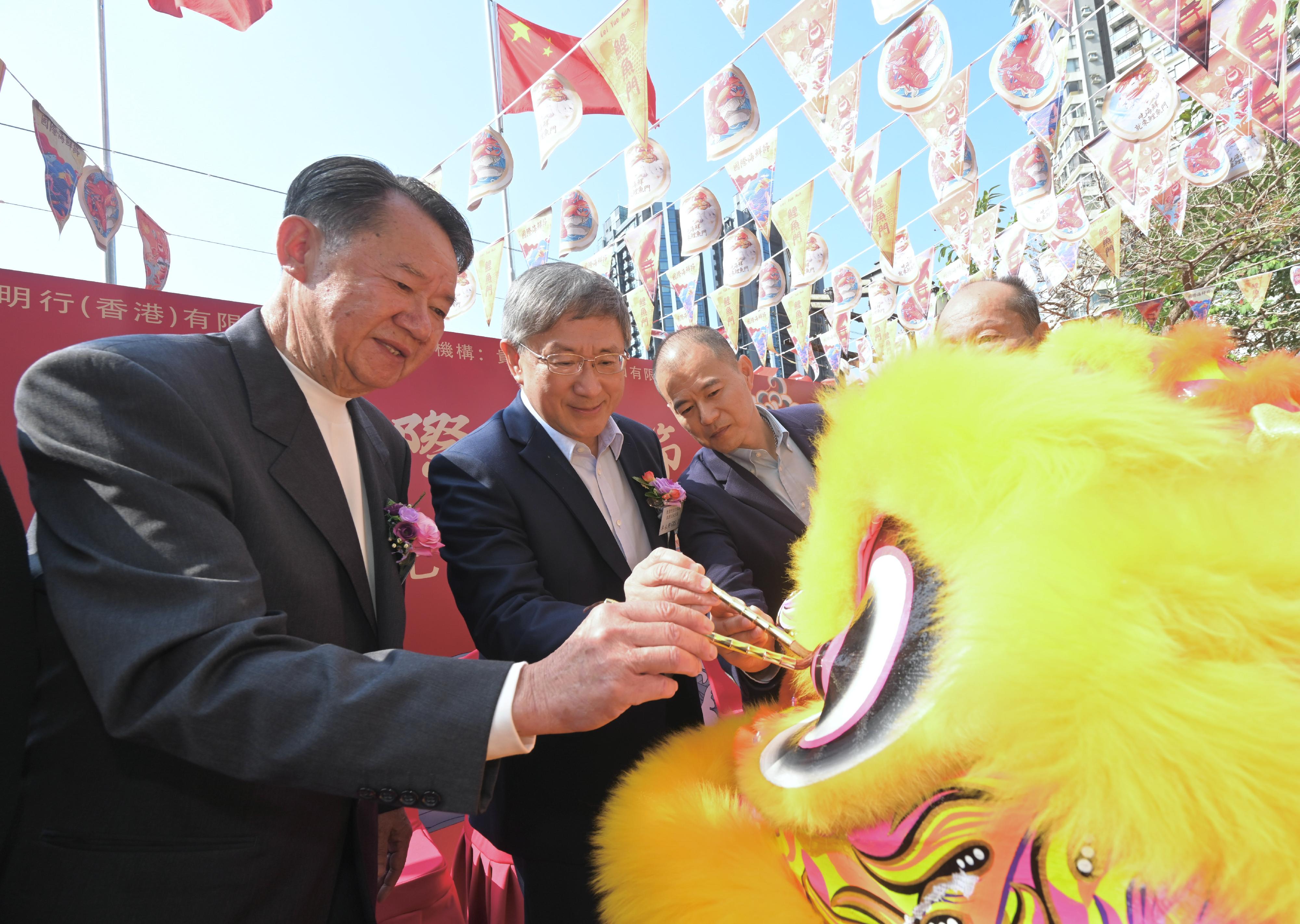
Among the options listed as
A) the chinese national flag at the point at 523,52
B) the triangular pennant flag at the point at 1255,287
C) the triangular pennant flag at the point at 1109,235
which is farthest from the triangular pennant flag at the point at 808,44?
the triangular pennant flag at the point at 1255,287

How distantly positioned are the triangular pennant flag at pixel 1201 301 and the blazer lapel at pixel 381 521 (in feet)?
33.0

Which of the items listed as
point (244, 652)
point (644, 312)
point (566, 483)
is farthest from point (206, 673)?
point (644, 312)

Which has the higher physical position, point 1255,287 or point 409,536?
point 1255,287

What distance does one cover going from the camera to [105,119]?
15.5 ft

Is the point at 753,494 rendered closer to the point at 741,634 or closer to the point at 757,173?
the point at 741,634

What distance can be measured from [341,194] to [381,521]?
2.26ft

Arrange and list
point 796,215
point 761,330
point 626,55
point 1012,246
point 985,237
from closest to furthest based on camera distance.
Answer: point 626,55 → point 796,215 → point 985,237 → point 1012,246 → point 761,330

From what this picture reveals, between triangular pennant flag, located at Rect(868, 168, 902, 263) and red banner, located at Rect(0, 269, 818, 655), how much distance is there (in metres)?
3.76

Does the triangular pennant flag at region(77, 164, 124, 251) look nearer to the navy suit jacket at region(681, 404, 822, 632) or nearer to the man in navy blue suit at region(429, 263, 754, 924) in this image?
the man in navy blue suit at region(429, 263, 754, 924)

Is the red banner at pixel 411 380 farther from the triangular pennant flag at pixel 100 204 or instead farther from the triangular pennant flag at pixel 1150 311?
the triangular pennant flag at pixel 1150 311

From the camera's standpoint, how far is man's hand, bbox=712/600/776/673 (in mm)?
1152

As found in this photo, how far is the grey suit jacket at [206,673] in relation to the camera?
77 cm

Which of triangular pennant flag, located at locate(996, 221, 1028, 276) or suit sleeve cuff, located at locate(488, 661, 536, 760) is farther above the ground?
triangular pennant flag, located at locate(996, 221, 1028, 276)

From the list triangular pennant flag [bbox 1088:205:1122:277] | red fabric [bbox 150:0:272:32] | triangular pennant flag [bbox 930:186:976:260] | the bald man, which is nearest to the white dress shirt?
the bald man
